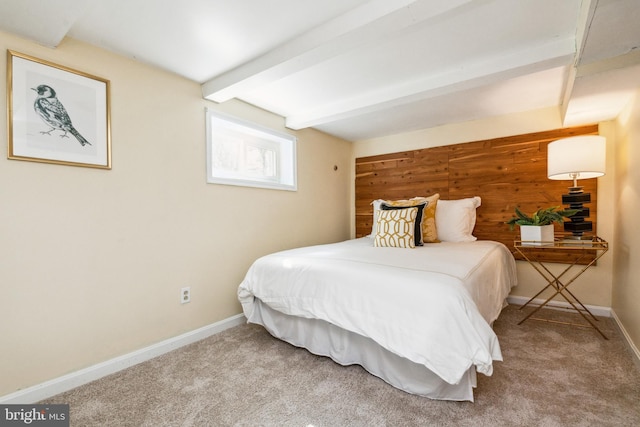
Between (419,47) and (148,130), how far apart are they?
1.92 meters

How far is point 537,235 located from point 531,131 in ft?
3.99

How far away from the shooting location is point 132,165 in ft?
6.31

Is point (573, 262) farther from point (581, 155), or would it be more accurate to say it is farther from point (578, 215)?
point (581, 155)

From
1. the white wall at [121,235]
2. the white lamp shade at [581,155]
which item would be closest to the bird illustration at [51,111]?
the white wall at [121,235]

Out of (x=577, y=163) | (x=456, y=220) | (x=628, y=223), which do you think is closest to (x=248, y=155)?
(x=456, y=220)

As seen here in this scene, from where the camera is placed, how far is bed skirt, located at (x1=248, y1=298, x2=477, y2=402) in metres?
1.43

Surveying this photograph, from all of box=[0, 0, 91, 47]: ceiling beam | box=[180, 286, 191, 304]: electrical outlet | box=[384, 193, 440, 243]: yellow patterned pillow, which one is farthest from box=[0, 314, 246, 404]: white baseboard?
box=[384, 193, 440, 243]: yellow patterned pillow

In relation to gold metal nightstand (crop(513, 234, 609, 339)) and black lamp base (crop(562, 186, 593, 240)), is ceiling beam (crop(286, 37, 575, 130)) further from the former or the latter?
gold metal nightstand (crop(513, 234, 609, 339))

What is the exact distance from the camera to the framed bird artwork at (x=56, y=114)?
1.50 m

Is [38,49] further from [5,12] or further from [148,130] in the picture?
[148,130]

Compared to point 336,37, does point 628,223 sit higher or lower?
lower

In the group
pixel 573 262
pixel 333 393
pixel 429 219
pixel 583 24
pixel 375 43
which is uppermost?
pixel 375 43

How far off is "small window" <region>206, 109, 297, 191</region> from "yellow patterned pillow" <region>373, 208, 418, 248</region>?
1122 mm

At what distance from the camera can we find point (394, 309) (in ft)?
4.72
